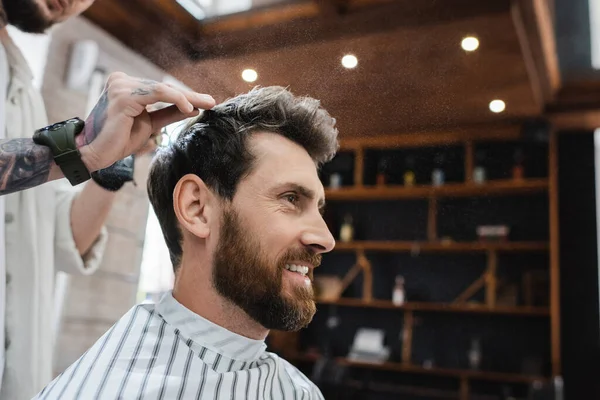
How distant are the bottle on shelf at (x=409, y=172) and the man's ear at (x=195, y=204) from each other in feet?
1.28

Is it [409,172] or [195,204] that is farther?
[409,172]

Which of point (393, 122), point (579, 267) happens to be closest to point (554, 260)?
point (579, 267)

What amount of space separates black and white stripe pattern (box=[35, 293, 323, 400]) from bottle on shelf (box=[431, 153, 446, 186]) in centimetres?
49

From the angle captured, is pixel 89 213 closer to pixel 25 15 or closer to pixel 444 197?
pixel 25 15

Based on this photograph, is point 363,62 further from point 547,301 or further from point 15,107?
point 547,301

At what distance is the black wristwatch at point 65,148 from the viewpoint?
34.4 inches

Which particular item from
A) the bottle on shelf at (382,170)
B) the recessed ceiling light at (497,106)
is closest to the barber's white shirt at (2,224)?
the bottle on shelf at (382,170)

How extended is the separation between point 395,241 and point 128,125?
0.65m

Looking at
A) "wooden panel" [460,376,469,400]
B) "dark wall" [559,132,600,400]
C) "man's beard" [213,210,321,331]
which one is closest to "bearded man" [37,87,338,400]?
"man's beard" [213,210,321,331]

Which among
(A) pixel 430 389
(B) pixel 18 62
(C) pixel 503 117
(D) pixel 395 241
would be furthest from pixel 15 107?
(A) pixel 430 389

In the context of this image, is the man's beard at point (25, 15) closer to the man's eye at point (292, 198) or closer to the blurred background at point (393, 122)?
the blurred background at point (393, 122)

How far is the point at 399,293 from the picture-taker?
1.44 metres

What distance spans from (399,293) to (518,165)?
512 mm

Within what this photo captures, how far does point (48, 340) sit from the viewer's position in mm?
1167
